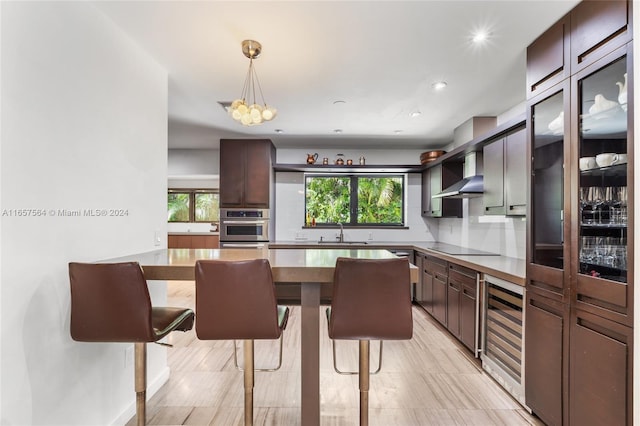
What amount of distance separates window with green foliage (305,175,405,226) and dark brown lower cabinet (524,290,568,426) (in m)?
3.32

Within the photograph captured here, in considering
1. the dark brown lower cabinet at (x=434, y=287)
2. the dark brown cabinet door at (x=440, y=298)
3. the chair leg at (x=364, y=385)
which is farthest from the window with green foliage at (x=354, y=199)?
the chair leg at (x=364, y=385)

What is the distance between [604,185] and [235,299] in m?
2.01

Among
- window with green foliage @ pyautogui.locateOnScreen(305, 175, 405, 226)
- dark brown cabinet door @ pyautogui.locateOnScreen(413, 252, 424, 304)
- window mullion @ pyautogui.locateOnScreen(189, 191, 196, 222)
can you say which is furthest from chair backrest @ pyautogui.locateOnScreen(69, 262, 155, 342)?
window mullion @ pyautogui.locateOnScreen(189, 191, 196, 222)

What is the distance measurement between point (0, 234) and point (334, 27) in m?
2.05

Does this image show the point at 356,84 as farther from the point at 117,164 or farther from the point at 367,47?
the point at 117,164

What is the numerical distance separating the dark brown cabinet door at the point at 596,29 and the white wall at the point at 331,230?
11.6ft

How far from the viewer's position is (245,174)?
4.67 metres

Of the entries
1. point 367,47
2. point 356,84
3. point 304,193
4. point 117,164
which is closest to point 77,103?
point 117,164

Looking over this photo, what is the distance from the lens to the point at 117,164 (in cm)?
197

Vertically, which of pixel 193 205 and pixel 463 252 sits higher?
pixel 193 205

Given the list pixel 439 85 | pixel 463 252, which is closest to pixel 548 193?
pixel 439 85

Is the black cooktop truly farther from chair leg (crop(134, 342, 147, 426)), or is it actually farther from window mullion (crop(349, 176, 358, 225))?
chair leg (crop(134, 342, 147, 426))

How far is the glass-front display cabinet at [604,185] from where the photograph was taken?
146cm

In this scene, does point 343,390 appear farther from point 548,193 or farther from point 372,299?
point 548,193
